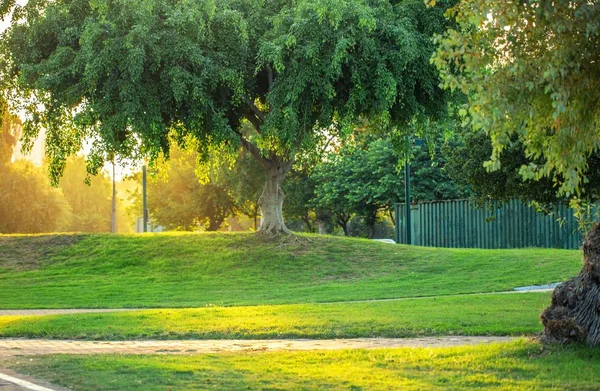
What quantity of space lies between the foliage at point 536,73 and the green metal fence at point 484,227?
84.7ft

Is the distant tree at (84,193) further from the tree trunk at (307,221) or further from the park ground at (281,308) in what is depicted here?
the park ground at (281,308)

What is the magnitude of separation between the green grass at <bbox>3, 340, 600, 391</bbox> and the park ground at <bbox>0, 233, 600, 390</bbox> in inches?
1.0

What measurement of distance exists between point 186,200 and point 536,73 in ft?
173

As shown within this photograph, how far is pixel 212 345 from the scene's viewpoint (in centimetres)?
1369

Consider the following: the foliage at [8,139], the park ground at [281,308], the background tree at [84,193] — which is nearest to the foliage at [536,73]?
the park ground at [281,308]

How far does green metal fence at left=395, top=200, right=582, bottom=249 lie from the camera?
36562 millimetres

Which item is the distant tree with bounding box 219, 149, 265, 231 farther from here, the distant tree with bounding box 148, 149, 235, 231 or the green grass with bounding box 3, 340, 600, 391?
the green grass with bounding box 3, 340, 600, 391

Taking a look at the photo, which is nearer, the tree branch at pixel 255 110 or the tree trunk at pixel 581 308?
the tree trunk at pixel 581 308

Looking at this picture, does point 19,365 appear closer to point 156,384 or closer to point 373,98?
point 156,384

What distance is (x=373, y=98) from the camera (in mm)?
24344

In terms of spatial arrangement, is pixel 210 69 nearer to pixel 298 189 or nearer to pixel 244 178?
pixel 244 178

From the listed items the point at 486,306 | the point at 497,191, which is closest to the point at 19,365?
the point at 486,306

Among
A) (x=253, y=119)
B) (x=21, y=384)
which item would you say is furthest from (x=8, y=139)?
(x=21, y=384)

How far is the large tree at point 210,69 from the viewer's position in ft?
77.2
